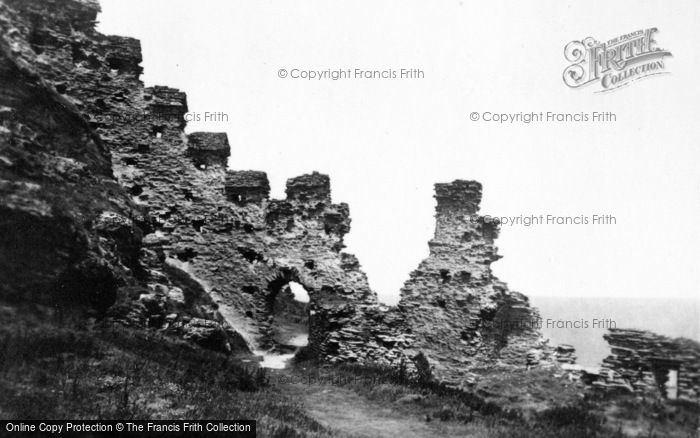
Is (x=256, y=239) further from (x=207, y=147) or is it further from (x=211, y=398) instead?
(x=211, y=398)

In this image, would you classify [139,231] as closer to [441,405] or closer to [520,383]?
[441,405]

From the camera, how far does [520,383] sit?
41.7 feet

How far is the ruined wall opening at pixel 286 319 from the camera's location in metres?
18.7

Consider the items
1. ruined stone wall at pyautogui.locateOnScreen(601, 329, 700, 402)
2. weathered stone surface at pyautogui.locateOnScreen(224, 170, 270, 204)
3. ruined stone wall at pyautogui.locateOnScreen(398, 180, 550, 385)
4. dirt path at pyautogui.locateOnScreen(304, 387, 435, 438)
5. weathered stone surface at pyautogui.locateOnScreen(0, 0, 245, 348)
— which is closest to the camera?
ruined stone wall at pyautogui.locateOnScreen(601, 329, 700, 402)

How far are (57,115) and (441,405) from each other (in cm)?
1044

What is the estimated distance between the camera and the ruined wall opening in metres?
18.7

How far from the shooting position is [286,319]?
88.7 feet

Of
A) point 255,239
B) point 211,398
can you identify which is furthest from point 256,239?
point 211,398

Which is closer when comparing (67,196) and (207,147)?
(67,196)

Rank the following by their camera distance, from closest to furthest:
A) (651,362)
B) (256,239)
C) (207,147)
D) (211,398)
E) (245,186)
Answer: (211,398)
(651,362)
(256,239)
(245,186)
(207,147)

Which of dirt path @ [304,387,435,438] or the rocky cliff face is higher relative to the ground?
the rocky cliff face

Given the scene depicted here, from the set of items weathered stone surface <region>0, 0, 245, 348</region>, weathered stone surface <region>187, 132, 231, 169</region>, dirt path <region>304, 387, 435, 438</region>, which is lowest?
dirt path <region>304, 387, 435, 438</region>

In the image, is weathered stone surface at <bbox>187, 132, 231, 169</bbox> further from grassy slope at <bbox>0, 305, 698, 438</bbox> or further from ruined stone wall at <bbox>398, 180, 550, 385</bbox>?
grassy slope at <bbox>0, 305, 698, 438</bbox>

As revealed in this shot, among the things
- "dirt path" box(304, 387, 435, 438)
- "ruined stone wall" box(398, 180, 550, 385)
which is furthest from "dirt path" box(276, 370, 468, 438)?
"ruined stone wall" box(398, 180, 550, 385)
